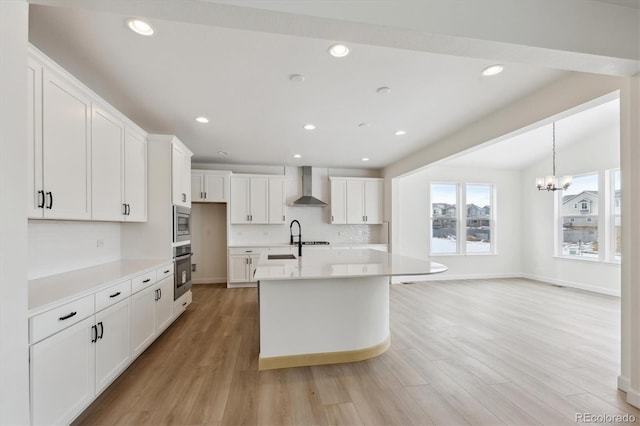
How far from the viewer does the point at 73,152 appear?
207cm

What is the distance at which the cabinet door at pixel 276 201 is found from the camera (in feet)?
18.9

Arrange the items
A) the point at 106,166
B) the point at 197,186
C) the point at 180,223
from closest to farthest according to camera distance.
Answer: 1. the point at 106,166
2. the point at 180,223
3. the point at 197,186

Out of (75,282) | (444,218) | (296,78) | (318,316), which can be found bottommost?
(318,316)

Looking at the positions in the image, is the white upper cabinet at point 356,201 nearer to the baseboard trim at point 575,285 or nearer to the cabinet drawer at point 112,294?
the baseboard trim at point 575,285

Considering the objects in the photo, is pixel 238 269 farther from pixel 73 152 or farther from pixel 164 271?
pixel 73 152

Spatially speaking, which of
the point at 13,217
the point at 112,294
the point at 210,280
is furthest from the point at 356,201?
the point at 13,217

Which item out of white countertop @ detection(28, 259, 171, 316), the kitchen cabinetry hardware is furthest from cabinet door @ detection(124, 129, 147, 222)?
the kitchen cabinetry hardware

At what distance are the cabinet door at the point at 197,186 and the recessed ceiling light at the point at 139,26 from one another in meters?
3.79

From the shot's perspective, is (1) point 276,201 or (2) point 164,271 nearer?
(2) point 164,271

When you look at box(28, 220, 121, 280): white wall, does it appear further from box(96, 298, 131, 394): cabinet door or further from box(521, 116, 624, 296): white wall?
box(521, 116, 624, 296): white wall

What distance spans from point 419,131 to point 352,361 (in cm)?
308


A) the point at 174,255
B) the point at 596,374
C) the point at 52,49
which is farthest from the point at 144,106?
the point at 596,374

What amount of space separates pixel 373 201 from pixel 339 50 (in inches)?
176

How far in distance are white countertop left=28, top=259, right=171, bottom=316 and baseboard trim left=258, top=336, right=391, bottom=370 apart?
1.42 metres
